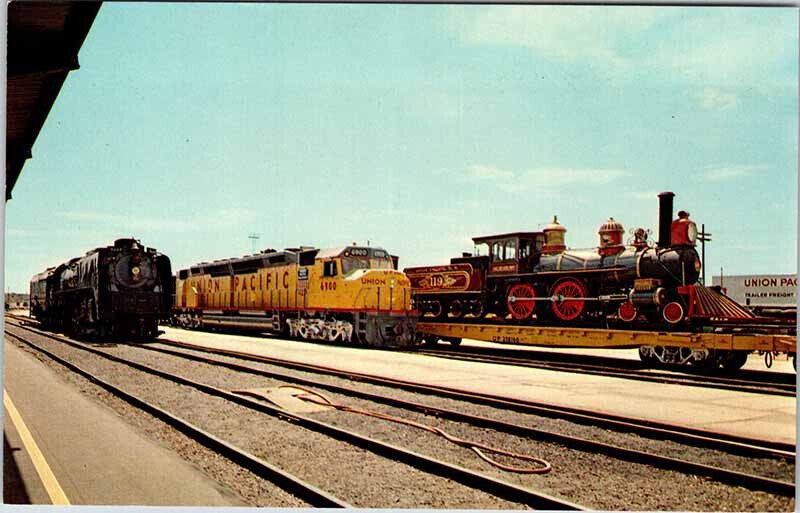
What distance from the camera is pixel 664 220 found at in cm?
1554

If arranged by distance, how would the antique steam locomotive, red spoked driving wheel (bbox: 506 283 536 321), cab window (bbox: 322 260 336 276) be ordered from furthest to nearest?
cab window (bbox: 322 260 336 276)
red spoked driving wheel (bbox: 506 283 536 321)
the antique steam locomotive

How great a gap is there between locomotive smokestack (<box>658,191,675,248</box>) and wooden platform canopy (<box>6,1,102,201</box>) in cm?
1234

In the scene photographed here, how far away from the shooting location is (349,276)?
20.8m

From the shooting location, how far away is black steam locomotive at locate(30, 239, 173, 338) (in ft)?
70.6

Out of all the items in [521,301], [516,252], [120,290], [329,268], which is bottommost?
[521,301]

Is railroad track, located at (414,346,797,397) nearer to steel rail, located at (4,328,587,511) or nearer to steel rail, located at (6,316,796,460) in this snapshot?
steel rail, located at (6,316,796,460)

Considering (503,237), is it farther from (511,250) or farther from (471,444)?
(471,444)

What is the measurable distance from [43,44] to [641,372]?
38.7 feet

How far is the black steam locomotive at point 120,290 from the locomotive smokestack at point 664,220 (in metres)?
15.9

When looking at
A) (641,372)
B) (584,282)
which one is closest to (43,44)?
(641,372)

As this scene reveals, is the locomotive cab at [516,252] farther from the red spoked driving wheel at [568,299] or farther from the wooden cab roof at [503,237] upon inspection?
the red spoked driving wheel at [568,299]

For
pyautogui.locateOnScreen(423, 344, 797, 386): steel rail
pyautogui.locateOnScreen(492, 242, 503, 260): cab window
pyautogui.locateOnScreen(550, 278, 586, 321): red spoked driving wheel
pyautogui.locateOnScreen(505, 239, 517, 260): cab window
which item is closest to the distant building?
pyautogui.locateOnScreen(423, 344, 797, 386): steel rail

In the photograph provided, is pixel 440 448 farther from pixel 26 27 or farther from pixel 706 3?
pixel 26 27

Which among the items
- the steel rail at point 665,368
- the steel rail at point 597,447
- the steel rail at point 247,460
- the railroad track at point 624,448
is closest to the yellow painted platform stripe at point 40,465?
the steel rail at point 247,460
